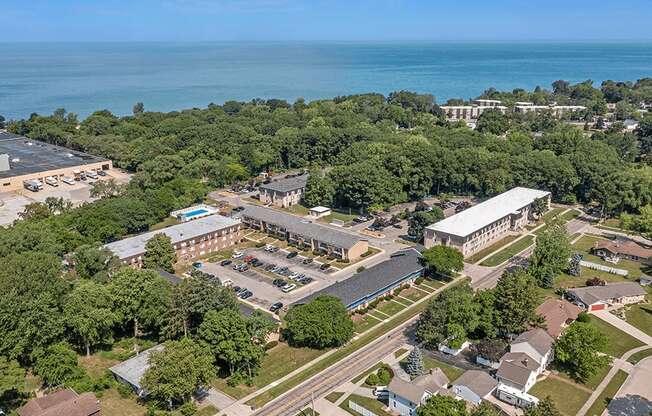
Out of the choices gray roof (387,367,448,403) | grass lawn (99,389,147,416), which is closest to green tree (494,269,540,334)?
gray roof (387,367,448,403)

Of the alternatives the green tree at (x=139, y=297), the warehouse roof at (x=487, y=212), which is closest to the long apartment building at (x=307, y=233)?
the warehouse roof at (x=487, y=212)

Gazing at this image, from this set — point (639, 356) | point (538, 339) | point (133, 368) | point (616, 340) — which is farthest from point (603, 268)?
point (133, 368)

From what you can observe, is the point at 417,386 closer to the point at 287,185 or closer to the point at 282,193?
the point at 282,193

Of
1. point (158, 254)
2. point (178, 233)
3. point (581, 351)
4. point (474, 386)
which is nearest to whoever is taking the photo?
point (474, 386)

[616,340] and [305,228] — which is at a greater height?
[305,228]

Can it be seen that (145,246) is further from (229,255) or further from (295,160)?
(295,160)

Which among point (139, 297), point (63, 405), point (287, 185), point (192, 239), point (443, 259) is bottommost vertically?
point (63, 405)

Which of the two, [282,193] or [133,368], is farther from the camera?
[282,193]
